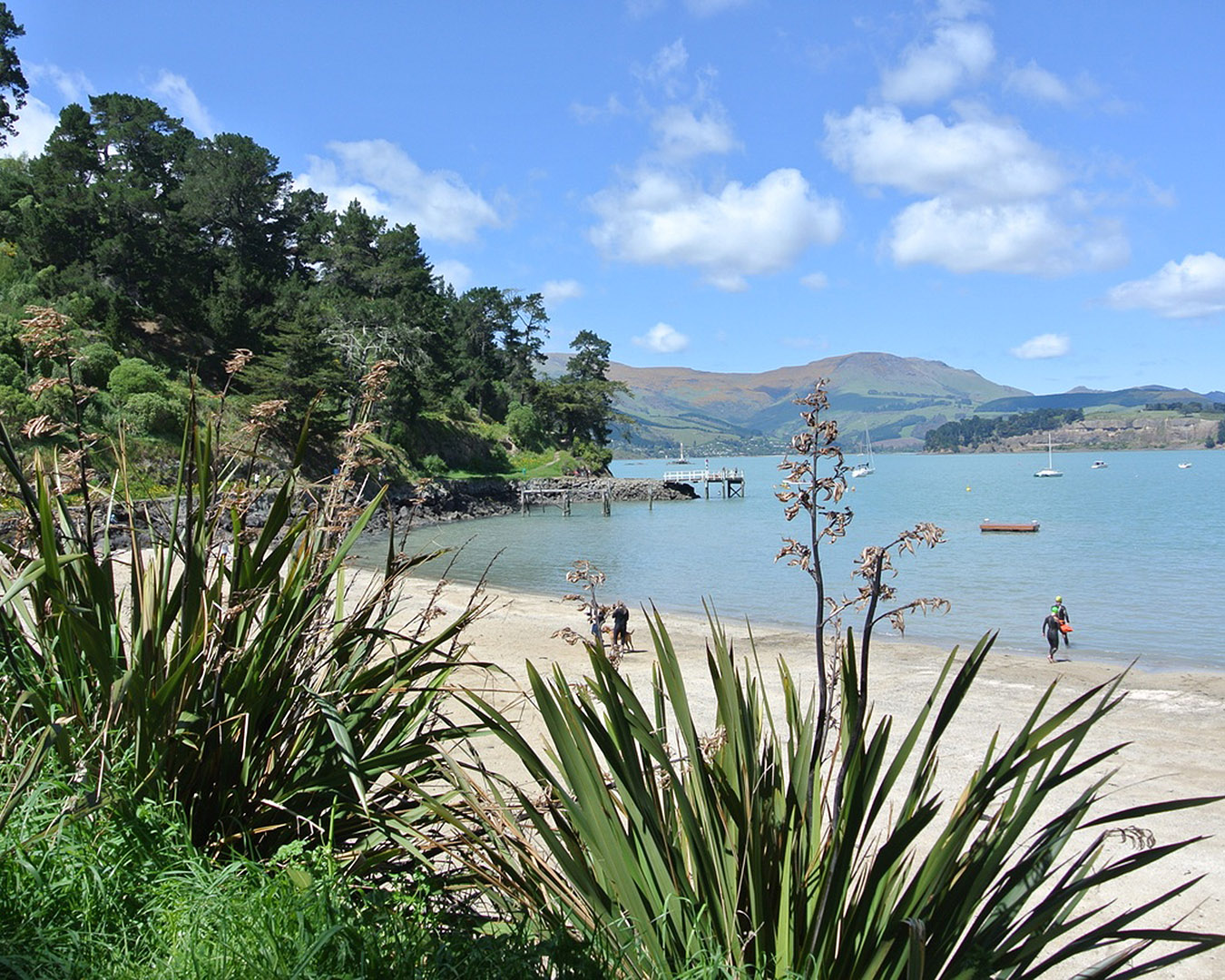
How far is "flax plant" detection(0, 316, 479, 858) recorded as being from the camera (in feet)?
8.56

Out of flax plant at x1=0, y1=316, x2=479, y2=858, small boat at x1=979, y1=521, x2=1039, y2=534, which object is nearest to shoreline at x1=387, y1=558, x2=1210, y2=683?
flax plant at x1=0, y1=316, x2=479, y2=858

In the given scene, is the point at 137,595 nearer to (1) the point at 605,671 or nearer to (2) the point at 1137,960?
(1) the point at 605,671

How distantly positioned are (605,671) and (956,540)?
43.3 meters

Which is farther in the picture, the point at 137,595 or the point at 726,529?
the point at 726,529

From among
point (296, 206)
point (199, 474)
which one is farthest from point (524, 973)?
point (296, 206)

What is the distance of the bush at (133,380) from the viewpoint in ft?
117

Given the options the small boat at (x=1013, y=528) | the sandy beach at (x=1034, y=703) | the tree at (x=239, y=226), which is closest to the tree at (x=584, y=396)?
the tree at (x=239, y=226)

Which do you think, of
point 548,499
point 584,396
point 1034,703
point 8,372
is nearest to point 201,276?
point 8,372

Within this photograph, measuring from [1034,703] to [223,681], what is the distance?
475 inches

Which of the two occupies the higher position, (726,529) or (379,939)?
(379,939)

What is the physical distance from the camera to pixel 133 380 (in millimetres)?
36406

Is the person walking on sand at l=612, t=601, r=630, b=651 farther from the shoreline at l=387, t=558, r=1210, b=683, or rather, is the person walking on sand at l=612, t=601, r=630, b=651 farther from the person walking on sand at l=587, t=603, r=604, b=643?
the shoreline at l=387, t=558, r=1210, b=683

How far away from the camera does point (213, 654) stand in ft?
9.11

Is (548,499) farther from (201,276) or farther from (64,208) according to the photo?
(64,208)
